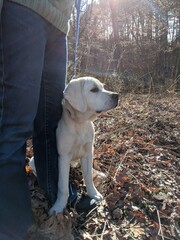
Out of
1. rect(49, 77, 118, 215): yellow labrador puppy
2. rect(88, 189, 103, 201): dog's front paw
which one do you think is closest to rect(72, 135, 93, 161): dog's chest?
rect(49, 77, 118, 215): yellow labrador puppy

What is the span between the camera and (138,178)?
8.51 ft

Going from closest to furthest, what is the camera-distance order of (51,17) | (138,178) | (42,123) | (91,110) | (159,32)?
(51,17) → (42,123) → (91,110) → (138,178) → (159,32)

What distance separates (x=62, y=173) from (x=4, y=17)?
1.02m

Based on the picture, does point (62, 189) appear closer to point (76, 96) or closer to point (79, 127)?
point (79, 127)

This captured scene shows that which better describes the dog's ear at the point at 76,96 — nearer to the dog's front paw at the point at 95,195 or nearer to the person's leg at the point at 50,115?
the person's leg at the point at 50,115

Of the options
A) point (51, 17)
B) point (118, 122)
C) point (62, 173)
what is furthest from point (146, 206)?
point (118, 122)

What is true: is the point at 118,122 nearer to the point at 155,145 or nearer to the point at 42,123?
the point at 155,145

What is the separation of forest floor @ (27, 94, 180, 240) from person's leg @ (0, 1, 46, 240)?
12.4 inches

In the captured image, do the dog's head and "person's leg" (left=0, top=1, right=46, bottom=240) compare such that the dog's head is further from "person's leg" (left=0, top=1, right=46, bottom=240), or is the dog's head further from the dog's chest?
"person's leg" (left=0, top=1, right=46, bottom=240)

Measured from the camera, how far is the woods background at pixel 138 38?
28.6 feet

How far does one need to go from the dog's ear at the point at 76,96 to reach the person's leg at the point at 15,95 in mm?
472

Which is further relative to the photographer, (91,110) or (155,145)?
(155,145)

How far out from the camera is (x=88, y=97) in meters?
2.23

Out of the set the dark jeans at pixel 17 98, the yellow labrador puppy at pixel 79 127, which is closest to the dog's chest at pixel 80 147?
the yellow labrador puppy at pixel 79 127
